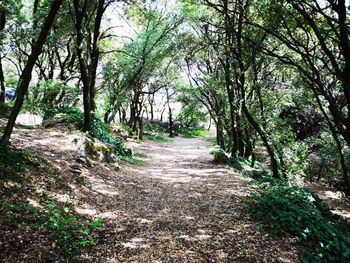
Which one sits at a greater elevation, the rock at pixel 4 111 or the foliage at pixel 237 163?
the rock at pixel 4 111

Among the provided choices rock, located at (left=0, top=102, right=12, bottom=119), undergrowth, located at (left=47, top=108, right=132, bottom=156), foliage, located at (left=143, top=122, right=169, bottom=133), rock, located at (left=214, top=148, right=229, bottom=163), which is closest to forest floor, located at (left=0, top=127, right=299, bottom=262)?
undergrowth, located at (left=47, top=108, right=132, bottom=156)

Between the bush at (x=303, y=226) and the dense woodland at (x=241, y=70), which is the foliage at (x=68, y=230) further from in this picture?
the bush at (x=303, y=226)

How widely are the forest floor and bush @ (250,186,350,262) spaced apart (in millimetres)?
305

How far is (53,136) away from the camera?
427 inches

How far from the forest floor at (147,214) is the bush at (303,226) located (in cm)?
31

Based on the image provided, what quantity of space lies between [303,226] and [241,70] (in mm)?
6773

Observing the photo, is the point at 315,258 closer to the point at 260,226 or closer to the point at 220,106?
the point at 260,226

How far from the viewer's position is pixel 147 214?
→ 6.71m

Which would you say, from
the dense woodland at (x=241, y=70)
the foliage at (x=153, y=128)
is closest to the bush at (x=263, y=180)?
the dense woodland at (x=241, y=70)

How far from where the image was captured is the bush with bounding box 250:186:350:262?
17.6 ft

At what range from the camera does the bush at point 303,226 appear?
5351 millimetres

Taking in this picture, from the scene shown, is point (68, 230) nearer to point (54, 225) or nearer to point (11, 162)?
point (54, 225)

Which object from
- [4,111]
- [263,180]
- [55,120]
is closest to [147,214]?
[263,180]

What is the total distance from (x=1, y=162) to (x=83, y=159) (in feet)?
11.3
